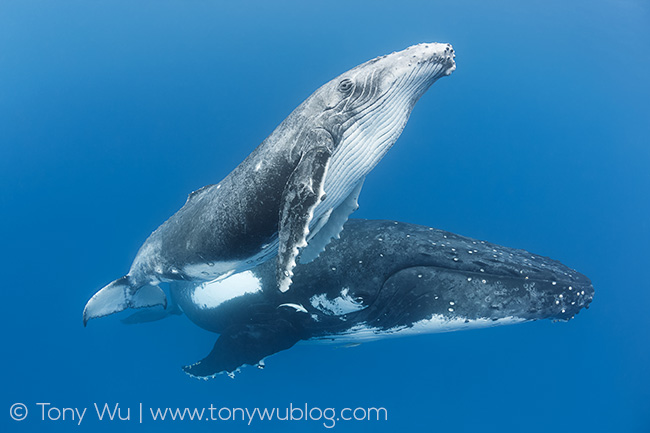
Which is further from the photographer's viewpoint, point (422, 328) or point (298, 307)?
point (298, 307)

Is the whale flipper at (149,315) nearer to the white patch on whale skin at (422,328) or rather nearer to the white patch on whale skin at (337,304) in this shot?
the white patch on whale skin at (422,328)

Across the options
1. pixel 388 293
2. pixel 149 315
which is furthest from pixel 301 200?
pixel 149 315

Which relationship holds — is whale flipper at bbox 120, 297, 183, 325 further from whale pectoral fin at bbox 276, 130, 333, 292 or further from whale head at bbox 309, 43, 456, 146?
whale head at bbox 309, 43, 456, 146

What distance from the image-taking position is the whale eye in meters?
4.97

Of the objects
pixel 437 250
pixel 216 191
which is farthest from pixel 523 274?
pixel 216 191

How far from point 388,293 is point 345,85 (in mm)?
3542

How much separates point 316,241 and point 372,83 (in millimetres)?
2418

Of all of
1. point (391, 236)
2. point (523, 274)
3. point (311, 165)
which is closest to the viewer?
point (311, 165)

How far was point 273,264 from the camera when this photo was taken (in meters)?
7.73

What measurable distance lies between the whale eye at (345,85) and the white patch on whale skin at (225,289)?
4070 mm

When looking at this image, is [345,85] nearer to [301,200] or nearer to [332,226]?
[301,200]

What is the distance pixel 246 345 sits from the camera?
26.4 feet

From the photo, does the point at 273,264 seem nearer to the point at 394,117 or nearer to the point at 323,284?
the point at 323,284

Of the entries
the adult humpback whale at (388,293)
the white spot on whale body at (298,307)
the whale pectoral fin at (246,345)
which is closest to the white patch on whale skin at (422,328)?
the adult humpback whale at (388,293)
